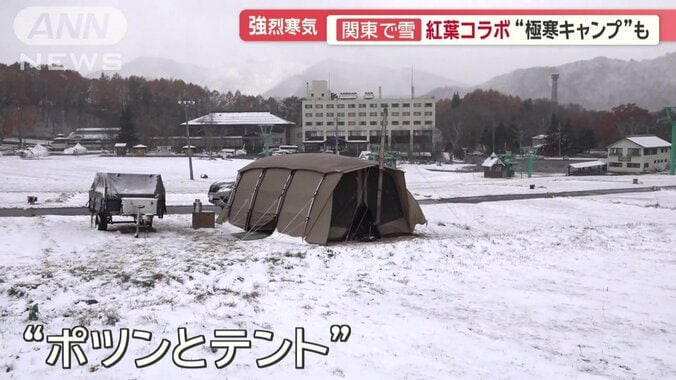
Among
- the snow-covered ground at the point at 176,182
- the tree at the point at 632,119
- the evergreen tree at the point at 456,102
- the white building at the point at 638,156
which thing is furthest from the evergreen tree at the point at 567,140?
the snow-covered ground at the point at 176,182

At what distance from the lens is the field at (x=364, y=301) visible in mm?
5340

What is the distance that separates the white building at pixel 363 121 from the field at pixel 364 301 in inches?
3199

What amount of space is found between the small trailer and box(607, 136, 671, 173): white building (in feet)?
207

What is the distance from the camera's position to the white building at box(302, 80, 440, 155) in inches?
3757

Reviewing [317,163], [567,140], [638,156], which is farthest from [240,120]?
[317,163]

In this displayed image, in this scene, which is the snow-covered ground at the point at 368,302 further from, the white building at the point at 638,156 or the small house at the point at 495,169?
the white building at the point at 638,156

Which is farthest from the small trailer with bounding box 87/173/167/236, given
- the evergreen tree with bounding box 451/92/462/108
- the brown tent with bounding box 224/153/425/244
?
the evergreen tree with bounding box 451/92/462/108

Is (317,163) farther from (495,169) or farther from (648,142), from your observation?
(648,142)

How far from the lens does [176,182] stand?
4150cm

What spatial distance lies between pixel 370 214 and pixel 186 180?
31400 millimetres

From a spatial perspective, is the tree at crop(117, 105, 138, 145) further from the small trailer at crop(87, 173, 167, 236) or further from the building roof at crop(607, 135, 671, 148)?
the small trailer at crop(87, 173, 167, 236)

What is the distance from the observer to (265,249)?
12.2m

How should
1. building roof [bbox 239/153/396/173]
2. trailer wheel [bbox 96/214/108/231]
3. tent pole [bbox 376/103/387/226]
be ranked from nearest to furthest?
building roof [bbox 239/153/396/173]
tent pole [bbox 376/103/387/226]
trailer wheel [bbox 96/214/108/231]

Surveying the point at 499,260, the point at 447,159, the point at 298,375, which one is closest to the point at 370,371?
the point at 298,375
